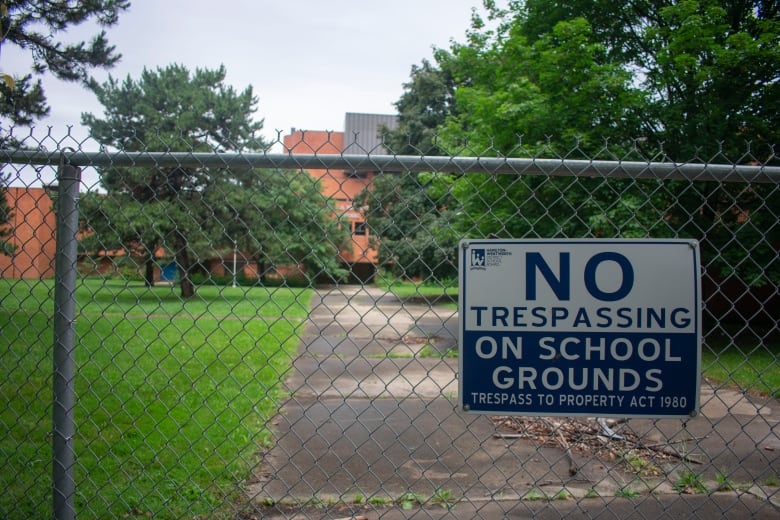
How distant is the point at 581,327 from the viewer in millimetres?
2076

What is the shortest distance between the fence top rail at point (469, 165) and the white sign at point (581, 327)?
30 cm

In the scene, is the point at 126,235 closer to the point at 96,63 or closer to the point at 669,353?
the point at 96,63

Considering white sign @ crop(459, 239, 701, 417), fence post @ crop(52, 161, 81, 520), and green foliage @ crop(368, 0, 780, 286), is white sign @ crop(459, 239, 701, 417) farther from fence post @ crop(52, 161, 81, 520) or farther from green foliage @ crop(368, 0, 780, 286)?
green foliage @ crop(368, 0, 780, 286)

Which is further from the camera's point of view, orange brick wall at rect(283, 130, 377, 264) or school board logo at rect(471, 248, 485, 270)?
orange brick wall at rect(283, 130, 377, 264)

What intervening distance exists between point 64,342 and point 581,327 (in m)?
1.93

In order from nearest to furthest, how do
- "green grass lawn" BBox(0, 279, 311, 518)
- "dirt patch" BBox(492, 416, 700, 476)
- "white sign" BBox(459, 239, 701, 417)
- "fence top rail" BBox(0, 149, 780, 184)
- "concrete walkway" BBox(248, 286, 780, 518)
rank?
"white sign" BBox(459, 239, 701, 417), "fence top rail" BBox(0, 149, 780, 184), "green grass lawn" BBox(0, 279, 311, 518), "concrete walkway" BBox(248, 286, 780, 518), "dirt patch" BBox(492, 416, 700, 476)

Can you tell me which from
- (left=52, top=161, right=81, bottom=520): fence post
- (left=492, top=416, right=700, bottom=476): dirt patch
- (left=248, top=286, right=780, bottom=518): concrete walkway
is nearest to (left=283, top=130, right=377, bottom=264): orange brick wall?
(left=248, top=286, right=780, bottom=518): concrete walkway

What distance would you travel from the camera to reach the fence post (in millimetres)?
2227

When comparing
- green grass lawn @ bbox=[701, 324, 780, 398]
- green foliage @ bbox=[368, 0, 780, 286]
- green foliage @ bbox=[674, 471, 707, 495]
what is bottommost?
green grass lawn @ bbox=[701, 324, 780, 398]

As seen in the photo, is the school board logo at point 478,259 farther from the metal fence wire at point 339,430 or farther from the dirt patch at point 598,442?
the dirt patch at point 598,442

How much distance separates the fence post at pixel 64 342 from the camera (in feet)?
7.30

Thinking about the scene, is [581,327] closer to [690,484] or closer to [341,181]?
[690,484]

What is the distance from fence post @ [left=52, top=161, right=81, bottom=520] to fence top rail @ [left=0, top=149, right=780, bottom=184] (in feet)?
0.56

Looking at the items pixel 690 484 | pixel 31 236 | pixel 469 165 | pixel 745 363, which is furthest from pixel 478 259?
pixel 745 363
